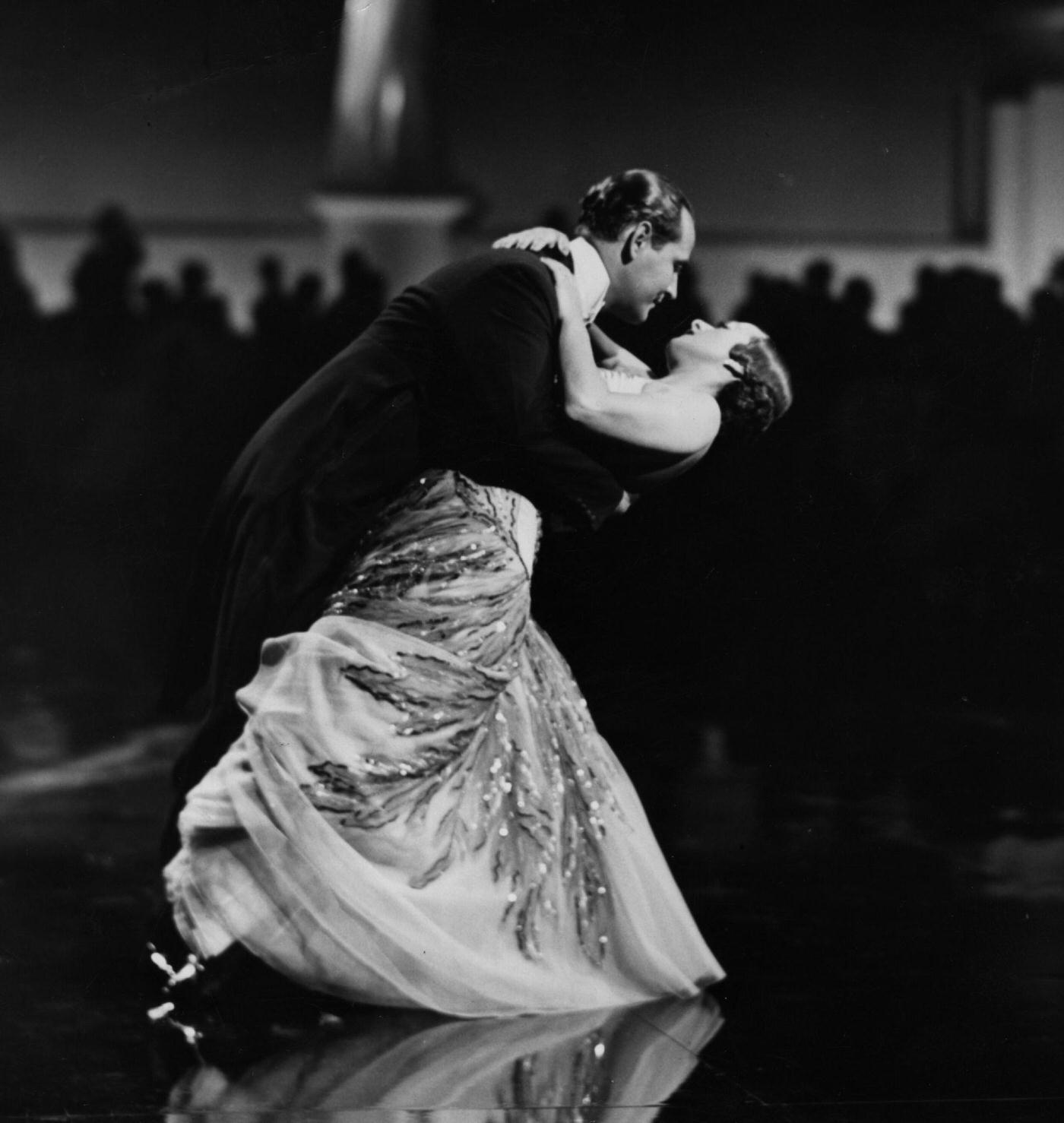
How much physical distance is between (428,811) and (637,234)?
123cm

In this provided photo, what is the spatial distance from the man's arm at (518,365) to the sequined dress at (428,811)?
92 millimetres

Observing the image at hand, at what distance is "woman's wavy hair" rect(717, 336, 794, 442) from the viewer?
383 cm

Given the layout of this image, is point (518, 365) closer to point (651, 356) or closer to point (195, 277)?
point (651, 356)

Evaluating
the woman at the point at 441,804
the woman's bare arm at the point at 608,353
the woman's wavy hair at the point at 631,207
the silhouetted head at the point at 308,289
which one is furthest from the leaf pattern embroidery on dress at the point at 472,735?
the woman's wavy hair at the point at 631,207

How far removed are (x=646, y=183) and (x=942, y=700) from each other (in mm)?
1285

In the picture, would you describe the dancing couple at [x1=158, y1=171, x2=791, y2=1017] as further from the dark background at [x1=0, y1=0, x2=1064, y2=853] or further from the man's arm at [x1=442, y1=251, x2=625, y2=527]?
the dark background at [x1=0, y1=0, x2=1064, y2=853]

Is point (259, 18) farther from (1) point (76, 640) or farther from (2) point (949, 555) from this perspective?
(2) point (949, 555)

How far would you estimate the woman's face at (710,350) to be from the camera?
378cm

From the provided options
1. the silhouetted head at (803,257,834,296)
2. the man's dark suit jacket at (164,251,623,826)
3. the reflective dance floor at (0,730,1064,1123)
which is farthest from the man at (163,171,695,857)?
the silhouetted head at (803,257,834,296)

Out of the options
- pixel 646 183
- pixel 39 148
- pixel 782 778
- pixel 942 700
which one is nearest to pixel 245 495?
pixel 39 148

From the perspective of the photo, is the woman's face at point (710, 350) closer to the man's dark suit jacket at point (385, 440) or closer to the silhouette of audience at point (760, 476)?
the silhouette of audience at point (760, 476)

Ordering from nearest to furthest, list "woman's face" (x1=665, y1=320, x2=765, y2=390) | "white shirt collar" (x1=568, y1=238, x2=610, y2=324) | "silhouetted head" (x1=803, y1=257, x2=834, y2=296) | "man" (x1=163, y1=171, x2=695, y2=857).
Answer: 1. "man" (x1=163, y1=171, x2=695, y2=857)
2. "white shirt collar" (x1=568, y1=238, x2=610, y2=324)
3. "woman's face" (x1=665, y1=320, x2=765, y2=390)
4. "silhouetted head" (x1=803, y1=257, x2=834, y2=296)

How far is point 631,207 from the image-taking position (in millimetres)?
3732

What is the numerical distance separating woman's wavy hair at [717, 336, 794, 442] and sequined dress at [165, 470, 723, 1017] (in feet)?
1.63
